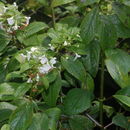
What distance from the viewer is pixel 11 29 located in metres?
1.33

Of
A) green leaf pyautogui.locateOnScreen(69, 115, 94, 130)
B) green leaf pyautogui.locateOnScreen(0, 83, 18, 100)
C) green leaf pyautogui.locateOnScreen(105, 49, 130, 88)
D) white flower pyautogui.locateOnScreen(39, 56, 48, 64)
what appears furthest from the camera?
green leaf pyautogui.locateOnScreen(69, 115, 94, 130)

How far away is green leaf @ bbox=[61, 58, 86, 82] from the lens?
1.21 m

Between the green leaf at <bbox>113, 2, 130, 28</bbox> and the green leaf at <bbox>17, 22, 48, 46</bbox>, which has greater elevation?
the green leaf at <bbox>113, 2, 130, 28</bbox>

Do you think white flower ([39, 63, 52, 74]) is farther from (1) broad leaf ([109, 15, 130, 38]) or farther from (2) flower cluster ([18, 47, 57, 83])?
(1) broad leaf ([109, 15, 130, 38])

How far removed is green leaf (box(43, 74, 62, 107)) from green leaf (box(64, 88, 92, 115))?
10 cm

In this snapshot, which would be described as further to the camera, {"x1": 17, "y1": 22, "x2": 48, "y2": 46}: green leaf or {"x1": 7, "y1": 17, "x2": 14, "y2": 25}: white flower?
{"x1": 17, "y1": 22, "x2": 48, "y2": 46}: green leaf

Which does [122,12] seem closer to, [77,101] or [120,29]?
[120,29]

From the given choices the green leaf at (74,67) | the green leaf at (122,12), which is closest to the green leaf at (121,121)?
the green leaf at (74,67)

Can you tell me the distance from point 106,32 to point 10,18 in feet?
1.21

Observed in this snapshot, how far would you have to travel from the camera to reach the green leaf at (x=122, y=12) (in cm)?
128

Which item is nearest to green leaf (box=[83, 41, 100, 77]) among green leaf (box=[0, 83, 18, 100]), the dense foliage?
the dense foliage

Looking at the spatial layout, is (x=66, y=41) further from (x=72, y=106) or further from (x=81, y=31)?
(x=72, y=106)

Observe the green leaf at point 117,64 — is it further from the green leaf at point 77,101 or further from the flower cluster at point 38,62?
the flower cluster at point 38,62

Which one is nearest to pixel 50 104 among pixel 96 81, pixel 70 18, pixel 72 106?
pixel 72 106
